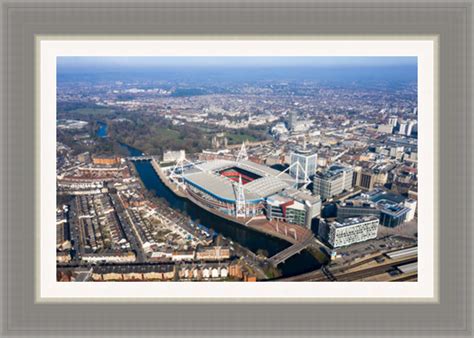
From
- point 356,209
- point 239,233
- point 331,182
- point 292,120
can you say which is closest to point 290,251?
point 239,233

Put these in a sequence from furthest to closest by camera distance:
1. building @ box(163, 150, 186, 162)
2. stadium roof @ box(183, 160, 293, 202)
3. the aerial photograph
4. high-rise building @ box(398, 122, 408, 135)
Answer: building @ box(163, 150, 186, 162)
high-rise building @ box(398, 122, 408, 135)
stadium roof @ box(183, 160, 293, 202)
the aerial photograph

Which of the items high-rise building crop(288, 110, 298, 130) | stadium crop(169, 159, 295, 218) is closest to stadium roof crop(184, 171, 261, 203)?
stadium crop(169, 159, 295, 218)

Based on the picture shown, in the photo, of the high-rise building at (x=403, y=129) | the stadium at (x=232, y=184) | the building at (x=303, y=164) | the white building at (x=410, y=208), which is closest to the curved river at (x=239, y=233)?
the stadium at (x=232, y=184)

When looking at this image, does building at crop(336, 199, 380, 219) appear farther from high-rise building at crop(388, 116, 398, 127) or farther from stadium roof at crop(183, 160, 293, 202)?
high-rise building at crop(388, 116, 398, 127)

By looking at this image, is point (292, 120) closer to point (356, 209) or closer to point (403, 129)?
point (403, 129)

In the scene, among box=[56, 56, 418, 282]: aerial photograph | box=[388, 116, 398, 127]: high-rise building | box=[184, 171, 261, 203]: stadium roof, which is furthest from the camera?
box=[388, 116, 398, 127]: high-rise building

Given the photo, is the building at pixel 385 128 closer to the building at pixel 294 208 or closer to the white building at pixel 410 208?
the white building at pixel 410 208
